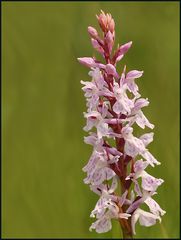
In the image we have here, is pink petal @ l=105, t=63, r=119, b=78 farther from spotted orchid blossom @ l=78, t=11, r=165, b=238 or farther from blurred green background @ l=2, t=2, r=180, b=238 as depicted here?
blurred green background @ l=2, t=2, r=180, b=238

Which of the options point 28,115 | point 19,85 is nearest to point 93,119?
point 28,115

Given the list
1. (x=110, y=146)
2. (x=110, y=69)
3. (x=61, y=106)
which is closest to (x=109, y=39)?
(x=110, y=69)

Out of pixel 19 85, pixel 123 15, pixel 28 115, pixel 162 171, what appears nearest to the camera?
pixel 162 171

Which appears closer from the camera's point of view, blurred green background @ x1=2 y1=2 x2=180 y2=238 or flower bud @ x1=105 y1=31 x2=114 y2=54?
flower bud @ x1=105 y1=31 x2=114 y2=54

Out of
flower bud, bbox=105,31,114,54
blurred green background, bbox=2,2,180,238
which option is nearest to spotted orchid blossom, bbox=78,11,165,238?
flower bud, bbox=105,31,114,54

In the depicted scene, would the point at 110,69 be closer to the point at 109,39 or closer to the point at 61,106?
the point at 109,39

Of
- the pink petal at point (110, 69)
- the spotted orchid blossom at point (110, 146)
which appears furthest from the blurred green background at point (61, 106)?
the pink petal at point (110, 69)

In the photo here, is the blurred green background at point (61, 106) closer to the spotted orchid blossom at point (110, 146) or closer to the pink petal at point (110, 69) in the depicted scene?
the spotted orchid blossom at point (110, 146)

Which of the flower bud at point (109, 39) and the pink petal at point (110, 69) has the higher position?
the flower bud at point (109, 39)

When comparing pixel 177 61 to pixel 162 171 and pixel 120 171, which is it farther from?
pixel 120 171
